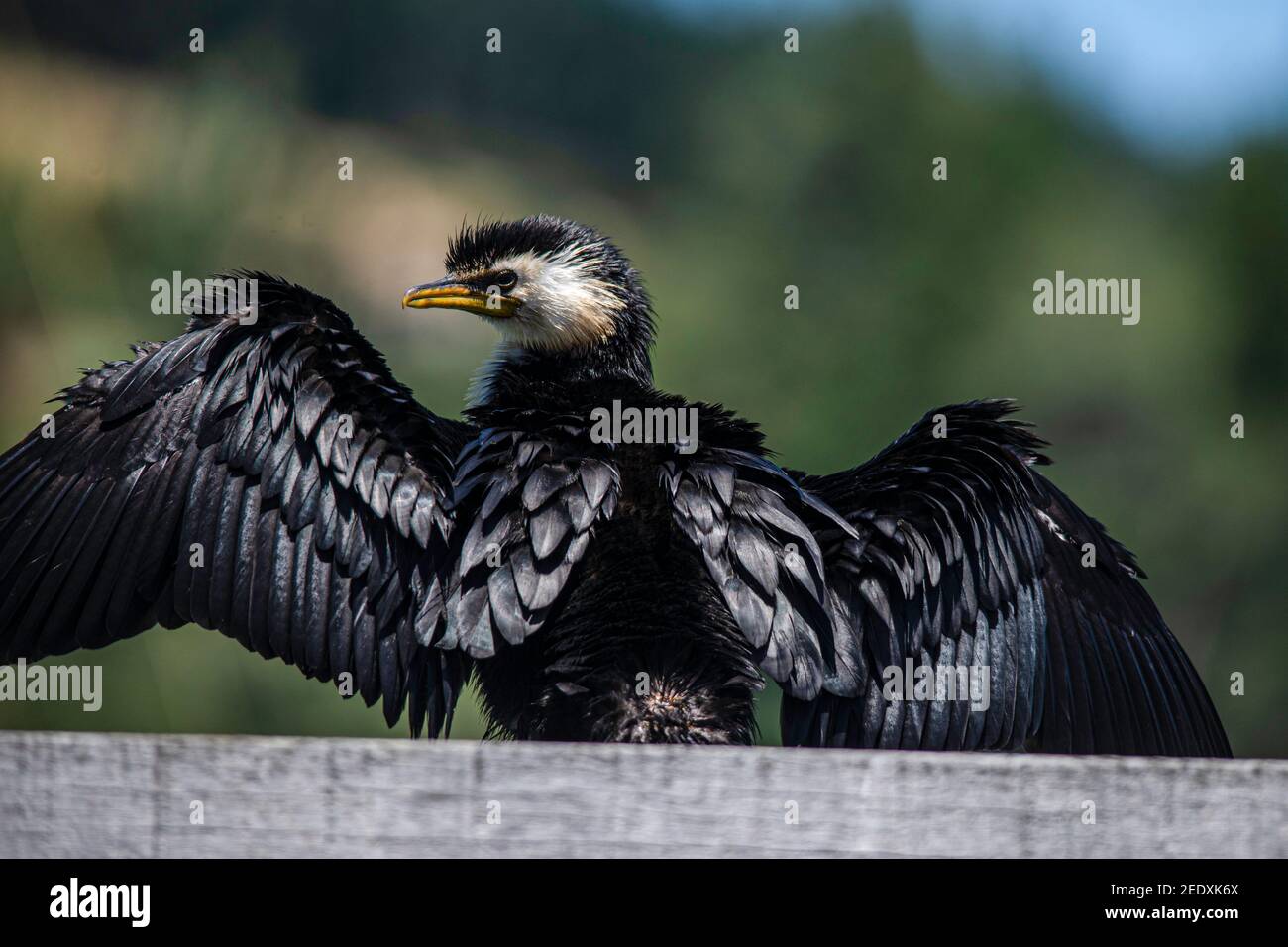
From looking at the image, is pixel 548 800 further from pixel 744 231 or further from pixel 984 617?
pixel 744 231

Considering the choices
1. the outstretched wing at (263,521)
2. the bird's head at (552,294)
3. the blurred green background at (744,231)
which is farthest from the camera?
the blurred green background at (744,231)

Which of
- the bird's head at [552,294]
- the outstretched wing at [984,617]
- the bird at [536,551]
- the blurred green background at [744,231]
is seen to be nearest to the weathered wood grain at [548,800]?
the bird at [536,551]

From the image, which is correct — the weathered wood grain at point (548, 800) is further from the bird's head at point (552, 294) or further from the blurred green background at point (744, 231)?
the blurred green background at point (744, 231)

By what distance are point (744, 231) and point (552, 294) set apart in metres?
5.41

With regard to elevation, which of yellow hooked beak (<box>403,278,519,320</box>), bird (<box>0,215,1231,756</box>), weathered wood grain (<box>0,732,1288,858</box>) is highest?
yellow hooked beak (<box>403,278,519,320</box>)

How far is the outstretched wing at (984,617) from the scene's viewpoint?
2.34m

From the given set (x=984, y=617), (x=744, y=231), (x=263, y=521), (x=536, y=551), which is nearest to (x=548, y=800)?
(x=536, y=551)

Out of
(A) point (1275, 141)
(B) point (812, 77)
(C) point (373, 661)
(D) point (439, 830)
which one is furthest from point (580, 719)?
(A) point (1275, 141)

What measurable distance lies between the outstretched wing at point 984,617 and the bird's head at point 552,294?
55 centimetres

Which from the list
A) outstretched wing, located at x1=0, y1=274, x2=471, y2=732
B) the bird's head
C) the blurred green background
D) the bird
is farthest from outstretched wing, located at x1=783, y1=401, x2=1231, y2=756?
the blurred green background

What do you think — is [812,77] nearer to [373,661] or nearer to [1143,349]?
[1143,349]

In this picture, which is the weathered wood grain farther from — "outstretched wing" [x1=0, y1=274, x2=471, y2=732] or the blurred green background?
the blurred green background

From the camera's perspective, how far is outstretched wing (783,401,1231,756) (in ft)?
7.68

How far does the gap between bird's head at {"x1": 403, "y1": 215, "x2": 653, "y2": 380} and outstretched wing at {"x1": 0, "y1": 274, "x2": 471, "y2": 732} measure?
575 mm
